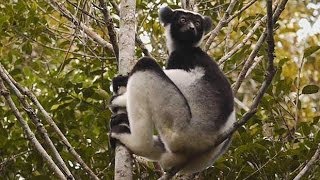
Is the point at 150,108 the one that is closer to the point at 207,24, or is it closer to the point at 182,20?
the point at 182,20

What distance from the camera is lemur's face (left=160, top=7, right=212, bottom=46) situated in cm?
548

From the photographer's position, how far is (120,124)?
466 cm

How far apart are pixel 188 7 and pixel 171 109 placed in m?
1.81

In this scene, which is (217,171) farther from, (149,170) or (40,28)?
(40,28)

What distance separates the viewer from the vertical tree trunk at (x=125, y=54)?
156 inches

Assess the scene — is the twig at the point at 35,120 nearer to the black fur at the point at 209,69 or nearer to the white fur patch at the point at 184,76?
the white fur patch at the point at 184,76

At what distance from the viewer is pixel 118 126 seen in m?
4.62

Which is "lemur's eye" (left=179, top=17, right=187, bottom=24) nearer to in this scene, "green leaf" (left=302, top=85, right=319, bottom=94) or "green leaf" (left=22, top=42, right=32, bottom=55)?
"green leaf" (left=302, top=85, right=319, bottom=94)

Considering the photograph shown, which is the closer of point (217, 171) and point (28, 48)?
point (217, 171)

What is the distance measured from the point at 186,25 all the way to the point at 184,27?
4 cm

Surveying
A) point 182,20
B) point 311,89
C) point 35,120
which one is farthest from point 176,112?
point 311,89

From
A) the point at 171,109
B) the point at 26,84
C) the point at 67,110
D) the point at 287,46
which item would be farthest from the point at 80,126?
the point at 287,46

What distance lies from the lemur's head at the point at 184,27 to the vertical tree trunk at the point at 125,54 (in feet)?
2.75

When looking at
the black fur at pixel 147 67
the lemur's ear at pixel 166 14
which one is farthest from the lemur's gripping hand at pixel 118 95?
the lemur's ear at pixel 166 14
